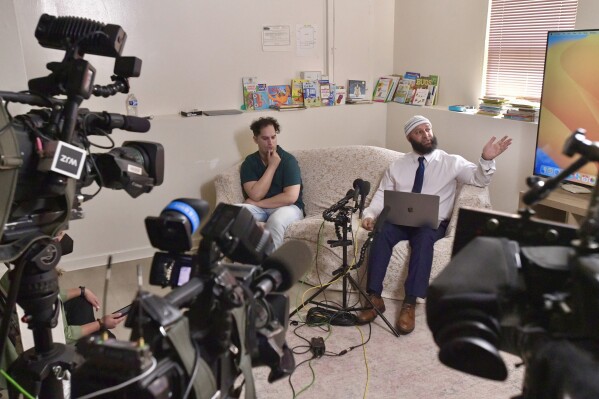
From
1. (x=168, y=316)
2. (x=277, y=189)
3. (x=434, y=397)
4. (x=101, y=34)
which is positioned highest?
(x=101, y=34)

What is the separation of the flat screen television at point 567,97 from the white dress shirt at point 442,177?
1.08 feet

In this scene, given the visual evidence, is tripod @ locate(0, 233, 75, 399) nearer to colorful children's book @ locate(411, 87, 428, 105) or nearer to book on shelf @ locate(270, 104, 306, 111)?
book on shelf @ locate(270, 104, 306, 111)

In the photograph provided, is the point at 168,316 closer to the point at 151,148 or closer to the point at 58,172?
the point at 58,172

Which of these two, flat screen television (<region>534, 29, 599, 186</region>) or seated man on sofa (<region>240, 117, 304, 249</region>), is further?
seated man on sofa (<region>240, 117, 304, 249</region>)

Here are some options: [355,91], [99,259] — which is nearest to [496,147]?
[355,91]

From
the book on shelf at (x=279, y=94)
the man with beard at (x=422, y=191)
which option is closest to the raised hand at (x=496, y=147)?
the man with beard at (x=422, y=191)

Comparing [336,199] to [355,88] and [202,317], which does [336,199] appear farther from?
[202,317]

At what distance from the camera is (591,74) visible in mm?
2701

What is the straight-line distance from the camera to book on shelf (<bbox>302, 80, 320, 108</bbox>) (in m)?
4.30

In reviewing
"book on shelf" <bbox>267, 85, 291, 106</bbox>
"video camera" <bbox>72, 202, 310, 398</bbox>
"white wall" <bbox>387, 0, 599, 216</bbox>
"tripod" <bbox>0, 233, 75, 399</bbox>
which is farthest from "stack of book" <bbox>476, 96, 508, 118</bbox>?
"tripod" <bbox>0, 233, 75, 399</bbox>

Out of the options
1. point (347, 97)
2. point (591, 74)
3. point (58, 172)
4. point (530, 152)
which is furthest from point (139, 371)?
point (347, 97)

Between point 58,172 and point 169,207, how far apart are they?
0.37 m

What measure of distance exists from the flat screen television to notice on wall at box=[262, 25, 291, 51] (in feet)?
6.73

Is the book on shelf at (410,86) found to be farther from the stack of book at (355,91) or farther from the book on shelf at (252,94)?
the book on shelf at (252,94)
